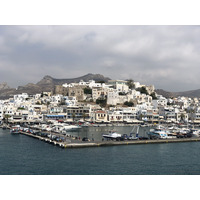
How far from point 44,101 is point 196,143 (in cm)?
4671

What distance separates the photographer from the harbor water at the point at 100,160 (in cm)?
1711

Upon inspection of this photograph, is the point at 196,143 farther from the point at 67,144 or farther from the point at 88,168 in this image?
the point at 88,168

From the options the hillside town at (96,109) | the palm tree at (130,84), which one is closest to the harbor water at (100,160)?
the hillside town at (96,109)

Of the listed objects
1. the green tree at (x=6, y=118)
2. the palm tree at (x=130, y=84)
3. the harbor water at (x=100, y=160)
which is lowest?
the harbor water at (x=100, y=160)

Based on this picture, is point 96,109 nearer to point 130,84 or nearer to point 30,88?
Answer: point 130,84

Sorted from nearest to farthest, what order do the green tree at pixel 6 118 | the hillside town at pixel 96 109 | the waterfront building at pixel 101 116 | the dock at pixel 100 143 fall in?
the dock at pixel 100 143, the green tree at pixel 6 118, the hillside town at pixel 96 109, the waterfront building at pixel 101 116

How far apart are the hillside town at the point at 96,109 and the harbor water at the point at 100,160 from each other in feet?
91.8

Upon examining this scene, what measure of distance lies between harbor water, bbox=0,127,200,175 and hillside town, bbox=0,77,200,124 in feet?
91.8

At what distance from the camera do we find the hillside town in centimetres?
5431

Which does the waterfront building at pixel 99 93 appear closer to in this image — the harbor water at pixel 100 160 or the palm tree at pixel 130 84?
the palm tree at pixel 130 84

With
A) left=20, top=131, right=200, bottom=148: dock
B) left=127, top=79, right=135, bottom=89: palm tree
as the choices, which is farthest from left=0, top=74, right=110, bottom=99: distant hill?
left=20, top=131, right=200, bottom=148: dock

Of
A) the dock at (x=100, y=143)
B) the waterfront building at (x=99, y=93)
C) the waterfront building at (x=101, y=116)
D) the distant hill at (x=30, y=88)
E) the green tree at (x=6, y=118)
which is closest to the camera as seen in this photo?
the dock at (x=100, y=143)

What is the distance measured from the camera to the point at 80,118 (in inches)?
2221

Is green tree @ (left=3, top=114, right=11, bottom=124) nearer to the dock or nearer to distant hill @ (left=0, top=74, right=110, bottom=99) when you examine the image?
the dock
